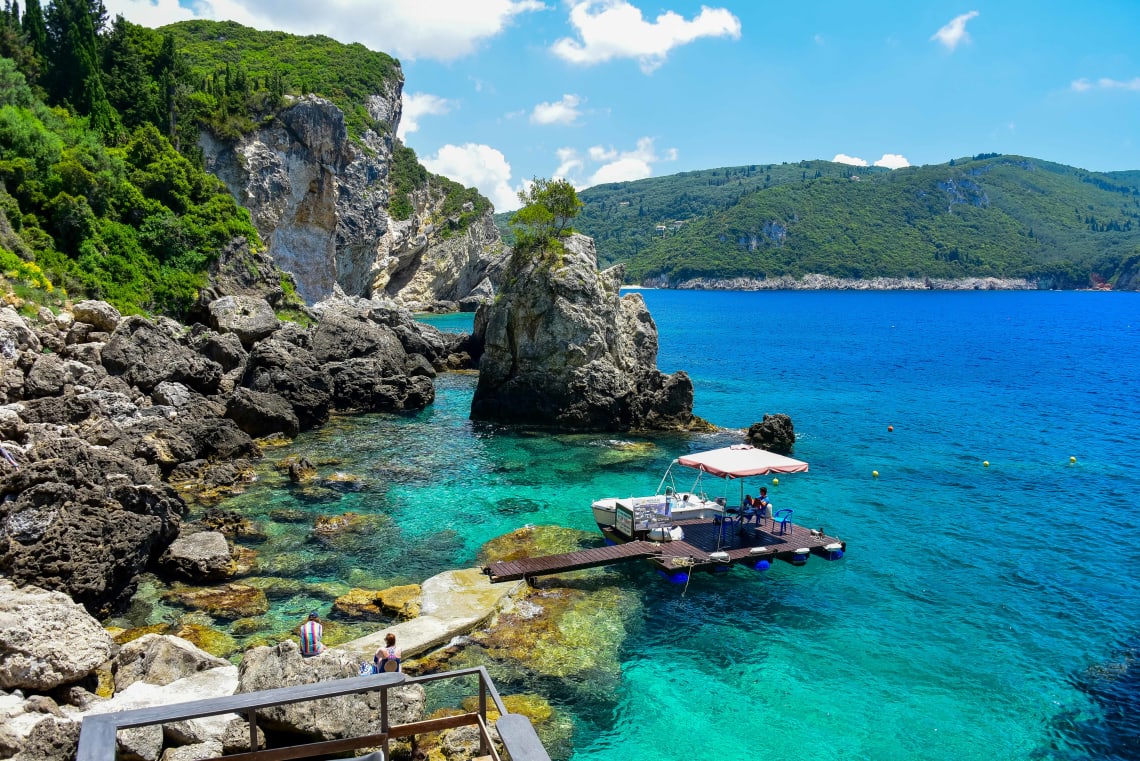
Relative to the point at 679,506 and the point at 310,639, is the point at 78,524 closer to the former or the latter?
the point at 310,639

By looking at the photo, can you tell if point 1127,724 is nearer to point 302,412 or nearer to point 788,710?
point 788,710

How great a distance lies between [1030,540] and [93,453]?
30.6 m

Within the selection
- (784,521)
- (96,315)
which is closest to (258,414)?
(96,315)

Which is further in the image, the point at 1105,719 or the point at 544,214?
the point at 544,214

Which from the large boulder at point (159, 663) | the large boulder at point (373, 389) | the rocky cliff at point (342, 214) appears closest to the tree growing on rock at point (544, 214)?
the large boulder at point (373, 389)

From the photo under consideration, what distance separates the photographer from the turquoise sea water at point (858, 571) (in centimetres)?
1485

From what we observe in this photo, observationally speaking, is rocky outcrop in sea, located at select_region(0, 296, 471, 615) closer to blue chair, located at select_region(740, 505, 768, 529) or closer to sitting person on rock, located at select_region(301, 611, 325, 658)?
sitting person on rock, located at select_region(301, 611, 325, 658)

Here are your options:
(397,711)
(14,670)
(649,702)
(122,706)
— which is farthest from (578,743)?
(14,670)

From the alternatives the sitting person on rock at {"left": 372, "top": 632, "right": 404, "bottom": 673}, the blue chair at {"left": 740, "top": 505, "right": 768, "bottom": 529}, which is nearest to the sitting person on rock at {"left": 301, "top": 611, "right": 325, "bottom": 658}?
the sitting person on rock at {"left": 372, "top": 632, "right": 404, "bottom": 673}

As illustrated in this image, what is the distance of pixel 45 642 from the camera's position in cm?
1249

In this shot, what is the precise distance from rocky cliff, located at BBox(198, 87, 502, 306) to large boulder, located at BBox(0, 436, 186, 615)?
181 feet

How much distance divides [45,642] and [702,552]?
16.5m

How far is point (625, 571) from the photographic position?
72.4 feet

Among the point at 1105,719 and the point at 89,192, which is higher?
the point at 89,192
